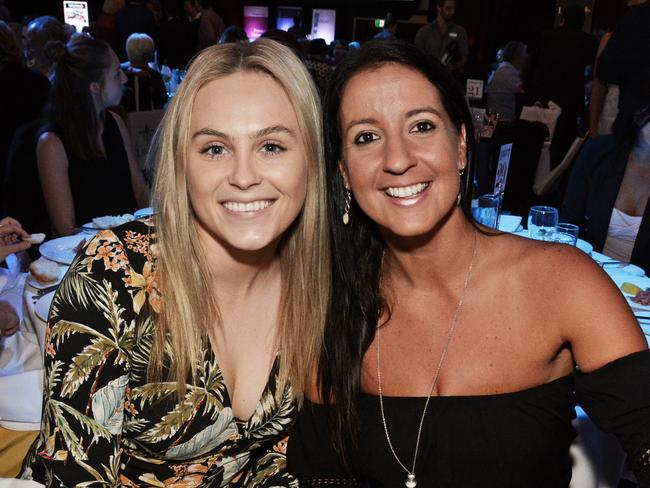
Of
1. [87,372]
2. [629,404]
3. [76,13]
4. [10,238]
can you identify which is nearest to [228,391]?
[87,372]

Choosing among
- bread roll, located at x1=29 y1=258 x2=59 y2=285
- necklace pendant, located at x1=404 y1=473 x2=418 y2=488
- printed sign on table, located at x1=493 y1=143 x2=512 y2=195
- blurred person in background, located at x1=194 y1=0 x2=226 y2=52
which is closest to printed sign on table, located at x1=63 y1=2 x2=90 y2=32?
blurred person in background, located at x1=194 y1=0 x2=226 y2=52

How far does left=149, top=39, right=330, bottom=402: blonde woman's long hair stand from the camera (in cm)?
158

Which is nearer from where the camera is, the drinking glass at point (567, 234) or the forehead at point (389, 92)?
the forehead at point (389, 92)

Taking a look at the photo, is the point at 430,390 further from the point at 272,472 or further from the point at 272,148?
the point at 272,148

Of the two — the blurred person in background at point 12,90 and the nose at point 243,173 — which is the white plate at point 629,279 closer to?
the nose at point 243,173

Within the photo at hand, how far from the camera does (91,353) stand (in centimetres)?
144

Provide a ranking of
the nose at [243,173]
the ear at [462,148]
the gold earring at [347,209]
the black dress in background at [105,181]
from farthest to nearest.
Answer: the black dress in background at [105,181], the gold earring at [347,209], the ear at [462,148], the nose at [243,173]

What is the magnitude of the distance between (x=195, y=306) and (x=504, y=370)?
2.77ft

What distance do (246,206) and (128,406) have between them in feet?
1.96

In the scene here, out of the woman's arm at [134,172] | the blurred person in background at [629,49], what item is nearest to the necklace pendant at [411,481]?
the woman's arm at [134,172]

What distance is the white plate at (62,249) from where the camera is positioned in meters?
2.54

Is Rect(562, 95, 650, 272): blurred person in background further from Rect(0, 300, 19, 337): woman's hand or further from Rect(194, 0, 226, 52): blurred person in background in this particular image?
Rect(194, 0, 226, 52): blurred person in background

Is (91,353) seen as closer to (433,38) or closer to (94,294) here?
(94,294)

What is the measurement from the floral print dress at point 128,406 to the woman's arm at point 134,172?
238cm
